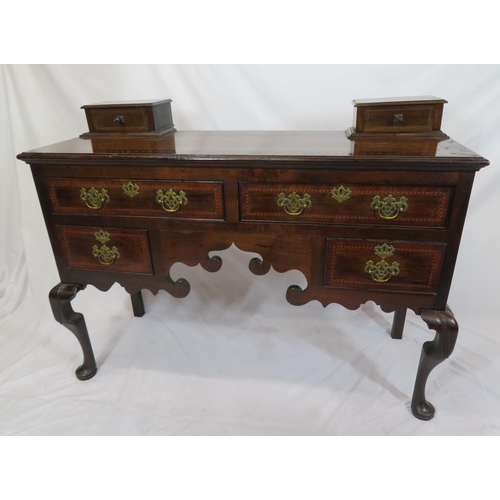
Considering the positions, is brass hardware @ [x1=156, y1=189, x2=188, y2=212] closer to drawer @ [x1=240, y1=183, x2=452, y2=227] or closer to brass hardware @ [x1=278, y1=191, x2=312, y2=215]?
drawer @ [x1=240, y1=183, x2=452, y2=227]

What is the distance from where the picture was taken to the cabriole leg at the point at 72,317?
1800mm

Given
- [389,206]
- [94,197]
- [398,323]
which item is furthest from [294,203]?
[398,323]

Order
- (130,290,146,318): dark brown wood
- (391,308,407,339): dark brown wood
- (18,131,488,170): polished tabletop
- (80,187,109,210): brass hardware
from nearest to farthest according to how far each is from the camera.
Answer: (18,131,488,170): polished tabletop → (80,187,109,210): brass hardware → (391,308,407,339): dark brown wood → (130,290,146,318): dark brown wood

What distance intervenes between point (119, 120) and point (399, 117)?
47.0 inches

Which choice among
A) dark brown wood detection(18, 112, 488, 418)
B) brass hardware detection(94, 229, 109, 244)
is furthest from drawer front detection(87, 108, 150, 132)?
brass hardware detection(94, 229, 109, 244)

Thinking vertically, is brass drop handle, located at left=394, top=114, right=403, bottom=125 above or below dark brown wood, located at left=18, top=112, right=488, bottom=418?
above

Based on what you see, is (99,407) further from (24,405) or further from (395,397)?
(395,397)

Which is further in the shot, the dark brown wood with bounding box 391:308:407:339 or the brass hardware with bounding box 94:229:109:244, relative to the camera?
the dark brown wood with bounding box 391:308:407:339

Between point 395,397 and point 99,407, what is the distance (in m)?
1.29

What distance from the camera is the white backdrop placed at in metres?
1.75

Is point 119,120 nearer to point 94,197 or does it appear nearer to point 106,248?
point 94,197

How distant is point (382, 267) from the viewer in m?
1.50

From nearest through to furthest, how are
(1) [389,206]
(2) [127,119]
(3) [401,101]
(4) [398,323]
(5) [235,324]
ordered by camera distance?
(1) [389,206] → (3) [401,101] → (2) [127,119] → (4) [398,323] → (5) [235,324]

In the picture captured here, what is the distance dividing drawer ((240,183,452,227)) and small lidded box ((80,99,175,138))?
2.11ft
